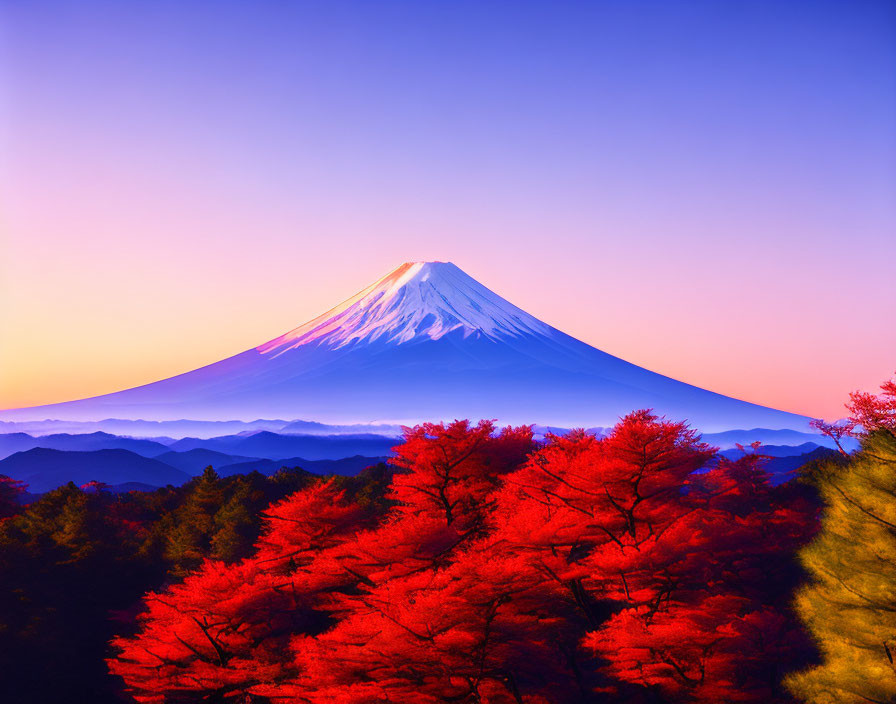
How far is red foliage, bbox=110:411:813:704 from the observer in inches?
422

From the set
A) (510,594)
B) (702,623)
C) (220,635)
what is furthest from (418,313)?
(702,623)

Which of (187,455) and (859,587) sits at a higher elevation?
(859,587)

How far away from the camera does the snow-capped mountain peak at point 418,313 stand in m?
94.8

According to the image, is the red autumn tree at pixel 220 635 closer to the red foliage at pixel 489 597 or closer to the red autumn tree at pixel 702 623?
the red foliage at pixel 489 597

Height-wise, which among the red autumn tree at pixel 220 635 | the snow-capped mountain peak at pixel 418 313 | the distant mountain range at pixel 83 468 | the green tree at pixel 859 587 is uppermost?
the snow-capped mountain peak at pixel 418 313

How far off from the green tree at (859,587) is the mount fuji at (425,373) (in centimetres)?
7575

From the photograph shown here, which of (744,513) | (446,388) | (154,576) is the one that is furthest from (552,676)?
(446,388)

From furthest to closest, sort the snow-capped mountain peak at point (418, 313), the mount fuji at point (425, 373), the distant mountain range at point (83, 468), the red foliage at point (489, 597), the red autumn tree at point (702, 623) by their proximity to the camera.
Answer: the snow-capped mountain peak at point (418, 313) → the distant mountain range at point (83, 468) → the mount fuji at point (425, 373) → the red autumn tree at point (702, 623) → the red foliage at point (489, 597)

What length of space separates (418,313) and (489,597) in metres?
84.7

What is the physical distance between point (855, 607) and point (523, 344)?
89003 millimetres

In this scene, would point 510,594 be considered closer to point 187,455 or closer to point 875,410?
point 875,410

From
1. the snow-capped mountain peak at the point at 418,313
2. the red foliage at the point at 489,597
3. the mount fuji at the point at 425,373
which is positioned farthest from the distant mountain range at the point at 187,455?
the red foliage at the point at 489,597

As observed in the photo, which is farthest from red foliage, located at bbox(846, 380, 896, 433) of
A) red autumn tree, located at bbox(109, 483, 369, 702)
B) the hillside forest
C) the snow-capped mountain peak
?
the snow-capped mountain peak

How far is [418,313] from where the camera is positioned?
94750 millimetres
